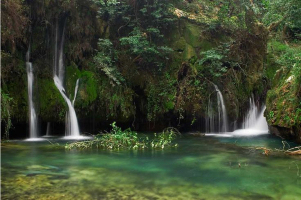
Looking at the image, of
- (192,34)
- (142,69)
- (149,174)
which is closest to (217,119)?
(142,69)

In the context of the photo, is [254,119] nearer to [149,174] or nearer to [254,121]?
[254,121]

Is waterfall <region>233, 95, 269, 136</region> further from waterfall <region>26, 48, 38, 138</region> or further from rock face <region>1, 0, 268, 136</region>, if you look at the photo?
waterfall <region>26, 48, 38, 138</region>

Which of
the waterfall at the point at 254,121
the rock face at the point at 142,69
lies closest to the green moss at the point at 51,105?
the rock face at the point at 142,69

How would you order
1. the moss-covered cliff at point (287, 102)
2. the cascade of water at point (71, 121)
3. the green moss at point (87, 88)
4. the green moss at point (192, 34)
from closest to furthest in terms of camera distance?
1. the moss-covered cliff at point (287, 102)
2. the cascade of water at point (71, 121)
3. the green moss at point (87, 88)
4. the green moss at point (192, 34)

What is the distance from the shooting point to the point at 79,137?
12.0 m

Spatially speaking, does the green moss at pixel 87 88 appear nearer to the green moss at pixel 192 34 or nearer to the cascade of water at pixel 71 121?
the cascade of water at pixel 71 121

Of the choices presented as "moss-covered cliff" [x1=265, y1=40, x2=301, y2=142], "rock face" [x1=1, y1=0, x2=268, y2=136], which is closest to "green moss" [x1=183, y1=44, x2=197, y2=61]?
"rock face" [x1=1, y1=0, x2=268, y2=136]

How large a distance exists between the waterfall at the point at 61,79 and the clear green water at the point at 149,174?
2893 mm

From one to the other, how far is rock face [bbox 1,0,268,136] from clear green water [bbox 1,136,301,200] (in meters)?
3.71

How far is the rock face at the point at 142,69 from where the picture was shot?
12.7 metres

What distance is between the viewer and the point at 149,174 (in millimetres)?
6395

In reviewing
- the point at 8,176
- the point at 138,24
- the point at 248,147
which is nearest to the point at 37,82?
the point at 138,24

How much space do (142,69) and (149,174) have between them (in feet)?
27.3

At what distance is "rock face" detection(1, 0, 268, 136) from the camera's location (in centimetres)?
1267
